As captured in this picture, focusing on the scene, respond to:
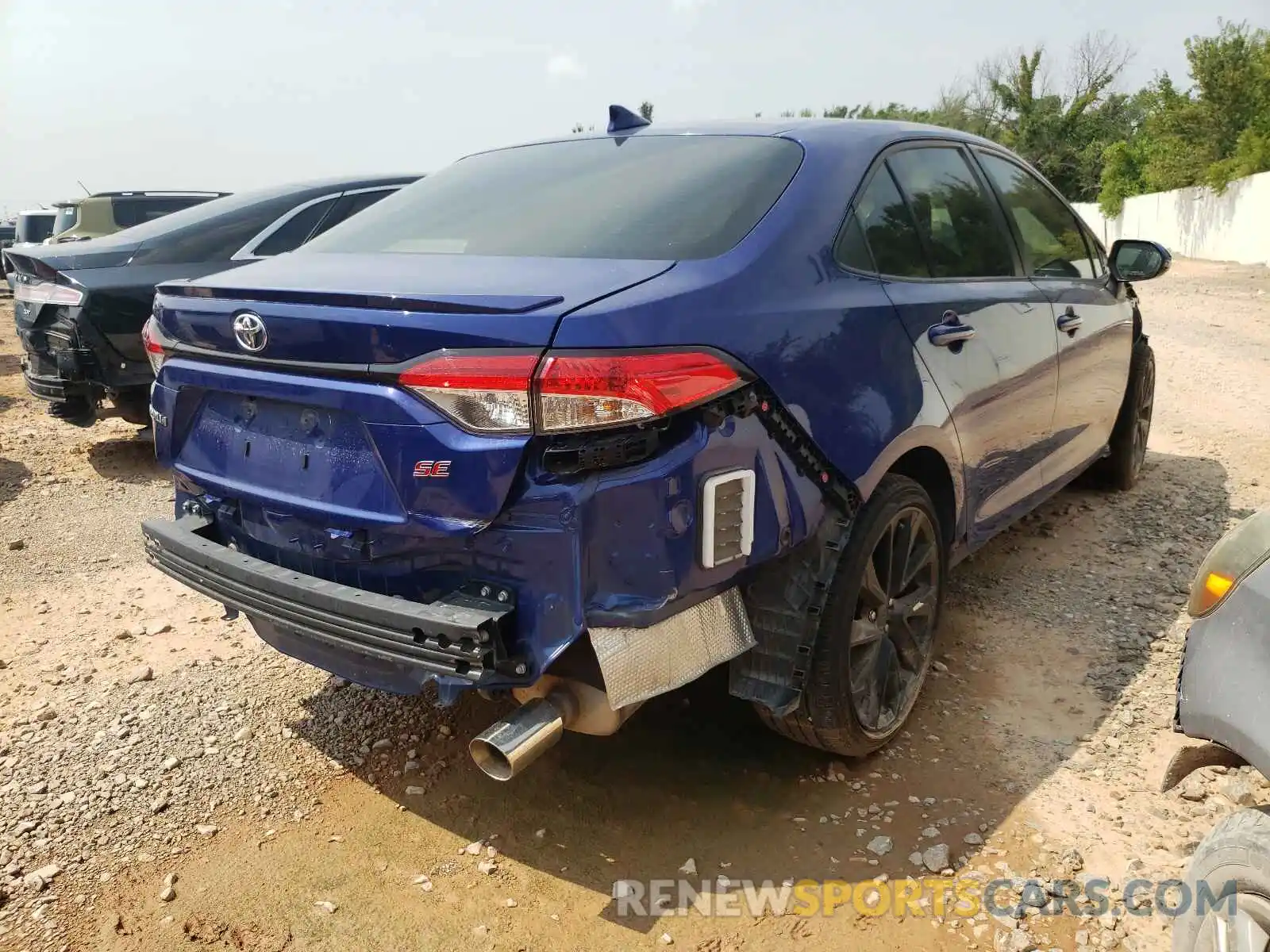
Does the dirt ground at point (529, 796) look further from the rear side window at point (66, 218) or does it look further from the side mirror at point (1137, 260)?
the rear side window at point (66, 218)

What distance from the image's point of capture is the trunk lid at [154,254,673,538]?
82.5 inches

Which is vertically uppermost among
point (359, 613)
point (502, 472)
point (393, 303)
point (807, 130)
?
point (807, 130)

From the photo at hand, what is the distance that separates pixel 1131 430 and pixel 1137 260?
0.98 m

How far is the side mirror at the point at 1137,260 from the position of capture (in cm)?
451

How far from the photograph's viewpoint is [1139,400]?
5137 millimetres

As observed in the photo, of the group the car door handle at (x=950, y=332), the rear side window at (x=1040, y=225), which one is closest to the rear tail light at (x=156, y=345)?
the car door handle at (x=950, y=332)

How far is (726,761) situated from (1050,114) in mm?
45679

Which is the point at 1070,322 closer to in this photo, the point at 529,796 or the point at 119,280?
the point at 529,796

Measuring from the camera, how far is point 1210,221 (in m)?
25.7

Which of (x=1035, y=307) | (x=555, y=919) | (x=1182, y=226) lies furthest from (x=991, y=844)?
(x=1182, y=226)

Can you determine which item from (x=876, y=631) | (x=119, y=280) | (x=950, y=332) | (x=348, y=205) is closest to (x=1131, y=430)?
(x=950, y=332)

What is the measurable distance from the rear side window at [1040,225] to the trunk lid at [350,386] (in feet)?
6.94

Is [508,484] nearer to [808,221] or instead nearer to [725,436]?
[725,436]

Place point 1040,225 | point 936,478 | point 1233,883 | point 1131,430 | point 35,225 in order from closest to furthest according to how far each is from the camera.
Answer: point 1233,883, point 936,478, point 1040,225, point 1131,430, point 35,225
